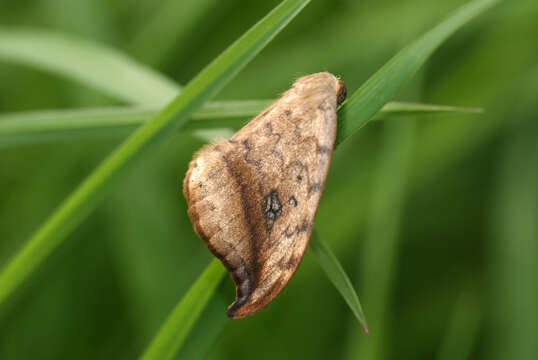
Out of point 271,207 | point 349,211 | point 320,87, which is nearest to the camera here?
point 271,207

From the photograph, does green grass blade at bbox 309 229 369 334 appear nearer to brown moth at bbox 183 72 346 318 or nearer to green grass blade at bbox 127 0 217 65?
A: brown moth at bbox 183 72 346 318

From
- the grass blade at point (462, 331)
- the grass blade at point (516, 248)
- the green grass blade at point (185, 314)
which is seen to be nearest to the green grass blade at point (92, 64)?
the green grass blade at point (185, 314)

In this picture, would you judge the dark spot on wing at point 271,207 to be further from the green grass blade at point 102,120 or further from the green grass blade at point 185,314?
the green grass blade at point 102,120

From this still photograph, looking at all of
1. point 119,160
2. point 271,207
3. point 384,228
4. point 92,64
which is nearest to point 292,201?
point 271,207

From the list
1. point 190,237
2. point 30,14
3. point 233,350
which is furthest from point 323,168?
point 30,14

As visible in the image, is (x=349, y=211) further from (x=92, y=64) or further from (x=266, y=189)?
(x=92, y=64)

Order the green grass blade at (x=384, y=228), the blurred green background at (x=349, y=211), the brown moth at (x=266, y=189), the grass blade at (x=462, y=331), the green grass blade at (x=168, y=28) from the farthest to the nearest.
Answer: the green grass blade at (x=168, y=28) → the blurred green background at (x=349, y=211) → the grass blade at (x=462, y=331) → the green grass blade at (x=384, y=228) → the brown moth at (x=266, y=189)

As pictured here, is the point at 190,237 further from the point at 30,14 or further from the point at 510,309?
the point at 30,14

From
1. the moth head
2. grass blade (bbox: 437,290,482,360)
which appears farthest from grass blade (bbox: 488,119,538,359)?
the moth head

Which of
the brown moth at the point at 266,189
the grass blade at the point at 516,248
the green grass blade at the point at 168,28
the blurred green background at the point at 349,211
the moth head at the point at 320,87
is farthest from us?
the green grass blade at the point at 168,28
